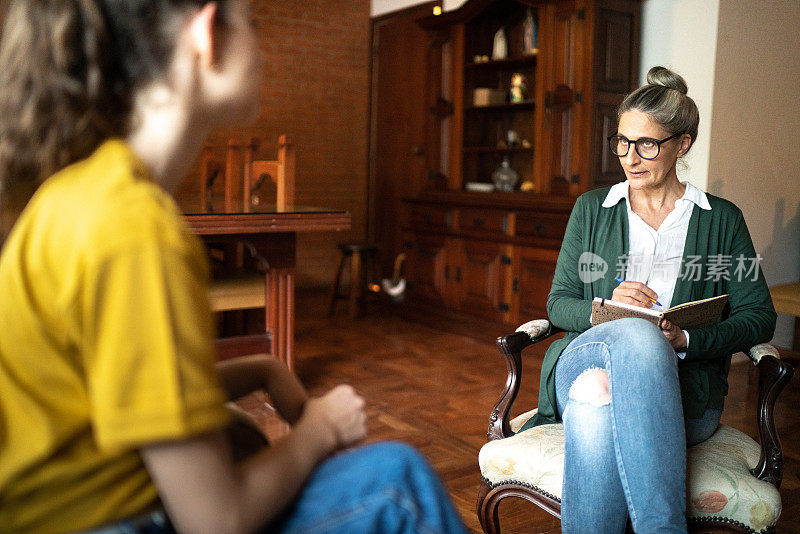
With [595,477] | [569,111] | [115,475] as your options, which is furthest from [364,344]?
[115,475]

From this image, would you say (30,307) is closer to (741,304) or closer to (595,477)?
(595,477)

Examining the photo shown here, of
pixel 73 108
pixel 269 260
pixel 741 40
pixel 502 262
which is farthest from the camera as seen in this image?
pixel 502 262

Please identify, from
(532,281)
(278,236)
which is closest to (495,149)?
(532,281)

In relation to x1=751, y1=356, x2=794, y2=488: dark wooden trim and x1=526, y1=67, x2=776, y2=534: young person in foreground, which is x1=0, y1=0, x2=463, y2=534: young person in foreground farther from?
x1=751, y1=356, x2=794, y2=488: dark wooden trim

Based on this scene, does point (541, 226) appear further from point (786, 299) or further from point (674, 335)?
point (674, 335)

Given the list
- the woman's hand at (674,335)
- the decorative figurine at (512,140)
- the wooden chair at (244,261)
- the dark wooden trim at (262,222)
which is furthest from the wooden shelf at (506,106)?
the woman's hand at (674,335)

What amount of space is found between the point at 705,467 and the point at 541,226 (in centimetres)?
278

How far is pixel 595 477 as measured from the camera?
59.0 inches

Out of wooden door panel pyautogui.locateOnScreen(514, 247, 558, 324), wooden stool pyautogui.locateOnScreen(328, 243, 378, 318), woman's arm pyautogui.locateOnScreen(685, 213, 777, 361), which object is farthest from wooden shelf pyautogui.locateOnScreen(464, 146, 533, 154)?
woman's arm pyautogui.locateOnScreen(685, 213, 777, 361)

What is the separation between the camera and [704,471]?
155cm

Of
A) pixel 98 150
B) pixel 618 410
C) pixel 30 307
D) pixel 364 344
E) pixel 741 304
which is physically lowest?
pixel 364 344

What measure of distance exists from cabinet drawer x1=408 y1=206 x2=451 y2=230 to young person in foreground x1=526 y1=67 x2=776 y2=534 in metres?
2.93

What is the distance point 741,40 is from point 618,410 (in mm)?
3140

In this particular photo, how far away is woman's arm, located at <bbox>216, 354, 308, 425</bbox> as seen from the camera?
1.03 m
